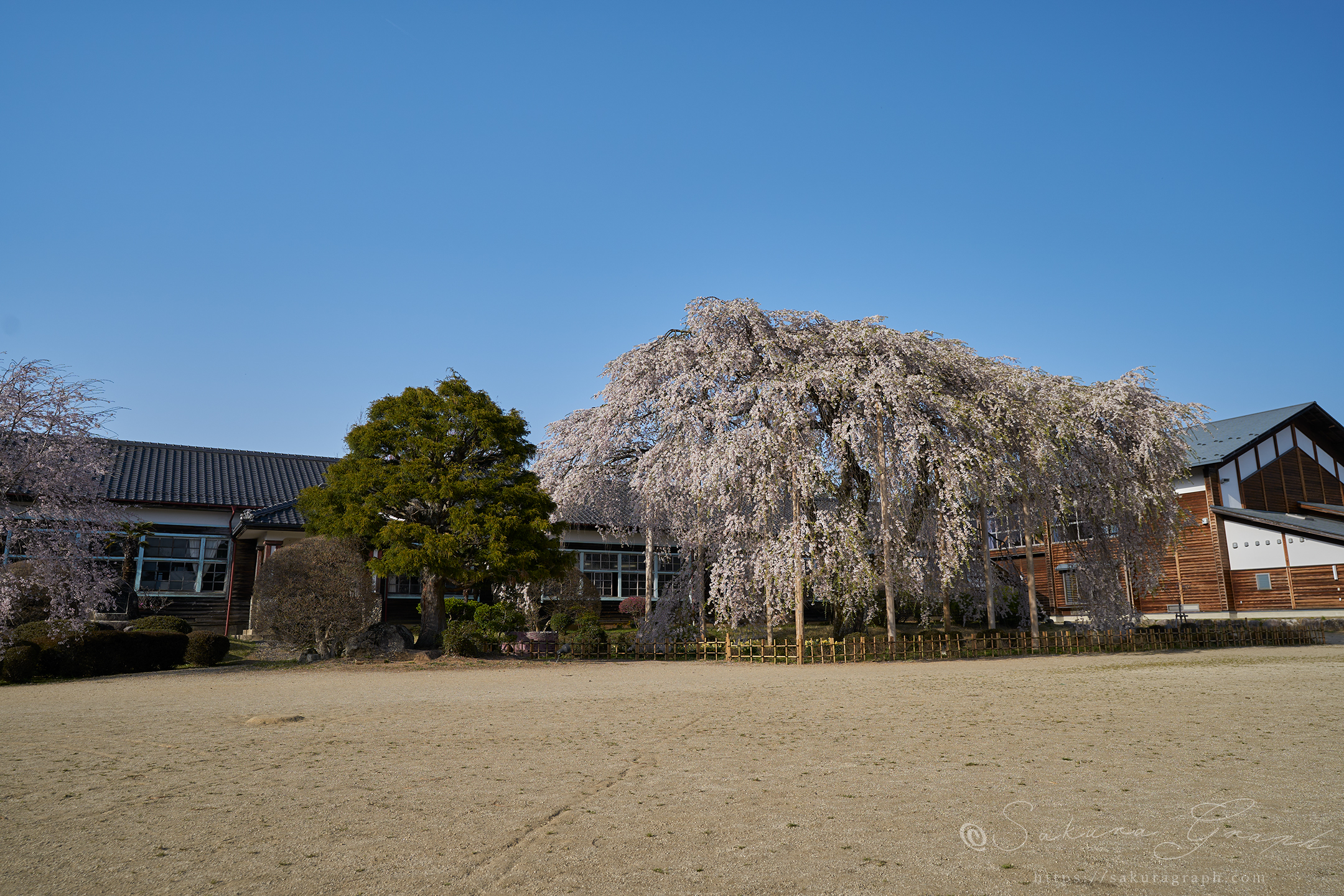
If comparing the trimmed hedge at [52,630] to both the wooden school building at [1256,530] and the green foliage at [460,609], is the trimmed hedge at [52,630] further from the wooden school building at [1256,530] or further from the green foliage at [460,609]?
the wooden school building at [1256,530]

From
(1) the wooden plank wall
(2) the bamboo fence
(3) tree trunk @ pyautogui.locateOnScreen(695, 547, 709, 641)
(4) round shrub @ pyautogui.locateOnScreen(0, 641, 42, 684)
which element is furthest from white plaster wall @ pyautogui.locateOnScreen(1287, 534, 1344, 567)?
(4) round shrub @ pyautogui.locateOnScreen(0, 641, 42, 684)

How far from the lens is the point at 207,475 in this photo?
2973 cm

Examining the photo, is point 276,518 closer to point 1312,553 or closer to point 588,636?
point 588,636

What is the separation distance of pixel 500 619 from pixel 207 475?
15.0 meters

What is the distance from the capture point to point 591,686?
13.0m

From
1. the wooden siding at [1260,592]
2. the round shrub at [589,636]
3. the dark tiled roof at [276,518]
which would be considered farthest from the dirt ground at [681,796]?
the wooden siding at [1260,592]

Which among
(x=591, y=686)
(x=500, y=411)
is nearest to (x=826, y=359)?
(x=500, y=411)

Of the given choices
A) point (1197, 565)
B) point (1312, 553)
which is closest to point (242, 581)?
point (1197, 565)

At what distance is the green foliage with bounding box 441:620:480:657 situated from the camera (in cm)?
1817

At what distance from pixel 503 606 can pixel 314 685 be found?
868 centimetres

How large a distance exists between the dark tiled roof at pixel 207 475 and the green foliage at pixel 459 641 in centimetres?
1135

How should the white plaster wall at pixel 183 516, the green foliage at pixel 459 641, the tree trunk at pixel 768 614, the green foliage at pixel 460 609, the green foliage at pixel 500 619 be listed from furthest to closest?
1. the white plaster wall at pixel 183 516
2. the green foliage at pixel 460 609
3. the green foliage at pixel 500 619
4. the green foliage at pixel 459 641
5. the tree trunk at pixel 768 614

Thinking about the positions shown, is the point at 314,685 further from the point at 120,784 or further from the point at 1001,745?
the point at 1001,745

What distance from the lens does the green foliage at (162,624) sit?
62.3ft
